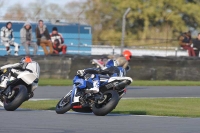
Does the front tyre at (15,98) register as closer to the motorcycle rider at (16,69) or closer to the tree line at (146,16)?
the motorcycle rider at (16,69)

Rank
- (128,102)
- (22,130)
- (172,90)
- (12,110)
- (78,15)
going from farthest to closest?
1. (78,15)
2. (172,90)
3. (128,102)
4. (12,110)
5. (22,130)

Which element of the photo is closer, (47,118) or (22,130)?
(22,130)

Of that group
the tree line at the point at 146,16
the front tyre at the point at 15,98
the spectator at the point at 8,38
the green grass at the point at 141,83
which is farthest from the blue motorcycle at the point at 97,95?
the tree line at the point at 146,16

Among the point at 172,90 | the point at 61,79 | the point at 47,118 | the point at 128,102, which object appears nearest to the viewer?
the point at 47,118

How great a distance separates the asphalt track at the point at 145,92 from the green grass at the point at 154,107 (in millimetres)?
2156

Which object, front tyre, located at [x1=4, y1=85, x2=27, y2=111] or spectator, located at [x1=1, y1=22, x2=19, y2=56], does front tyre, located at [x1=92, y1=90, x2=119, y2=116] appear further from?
spectator, located at [x1=1, y1=22, x2=19, y2=56]

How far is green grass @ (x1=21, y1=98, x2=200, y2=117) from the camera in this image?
12188mm

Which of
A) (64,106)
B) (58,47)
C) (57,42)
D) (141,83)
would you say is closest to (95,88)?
(64,106)

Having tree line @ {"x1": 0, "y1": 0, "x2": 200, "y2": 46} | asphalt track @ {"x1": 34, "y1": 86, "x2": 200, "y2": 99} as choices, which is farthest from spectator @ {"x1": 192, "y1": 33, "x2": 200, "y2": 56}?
tree line @ {"x1": 0, "y1": 0, "x2": 200, "y2": 46}

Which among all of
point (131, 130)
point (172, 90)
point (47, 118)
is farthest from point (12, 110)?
point (172, 90)

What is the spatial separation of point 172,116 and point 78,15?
17482 millimetres

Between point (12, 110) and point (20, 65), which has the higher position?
point (20, 65)

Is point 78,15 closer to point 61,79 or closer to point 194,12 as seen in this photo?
point 61,79

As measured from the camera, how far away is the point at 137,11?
52531 mm
